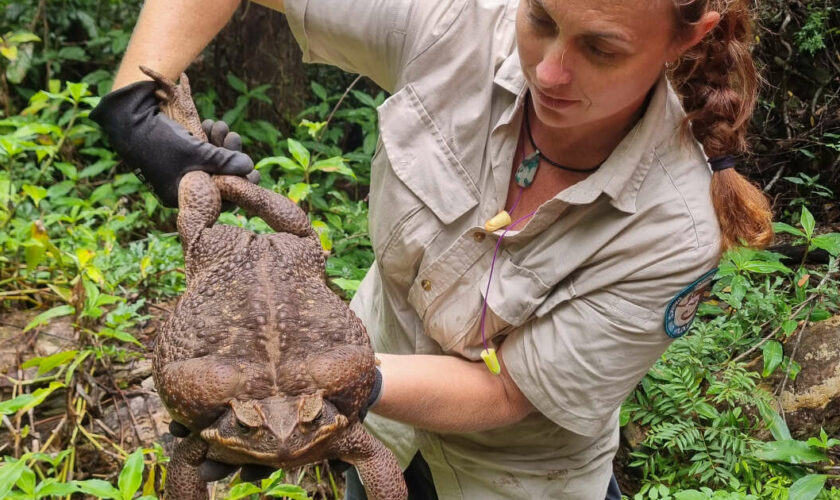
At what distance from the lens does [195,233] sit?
85.5 inches

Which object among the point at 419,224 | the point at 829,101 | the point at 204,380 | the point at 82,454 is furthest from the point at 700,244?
the point at 829,101

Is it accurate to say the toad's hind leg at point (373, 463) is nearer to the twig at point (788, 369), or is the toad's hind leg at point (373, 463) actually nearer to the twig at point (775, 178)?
the twig at point (788, 369)

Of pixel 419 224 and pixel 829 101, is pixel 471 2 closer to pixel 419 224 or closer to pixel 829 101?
pixel 419 224

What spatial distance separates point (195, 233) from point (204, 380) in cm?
59

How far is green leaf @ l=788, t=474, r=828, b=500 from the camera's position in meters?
2.69

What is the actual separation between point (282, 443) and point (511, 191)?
45.2 inches

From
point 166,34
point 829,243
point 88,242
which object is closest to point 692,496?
point 829,243

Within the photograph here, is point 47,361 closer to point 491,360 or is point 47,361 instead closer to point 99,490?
point 99,490

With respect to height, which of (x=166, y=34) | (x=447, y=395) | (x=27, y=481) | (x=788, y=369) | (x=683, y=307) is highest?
(x=166, y=34)

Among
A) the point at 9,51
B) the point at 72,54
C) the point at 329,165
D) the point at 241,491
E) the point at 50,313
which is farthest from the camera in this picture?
the point at 72,54

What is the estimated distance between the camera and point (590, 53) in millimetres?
1924

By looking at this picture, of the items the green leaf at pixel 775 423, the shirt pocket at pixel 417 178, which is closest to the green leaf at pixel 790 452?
the green leaf at pixel 775 423

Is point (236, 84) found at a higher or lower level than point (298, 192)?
lower

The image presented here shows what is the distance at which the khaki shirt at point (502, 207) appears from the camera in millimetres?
2193
